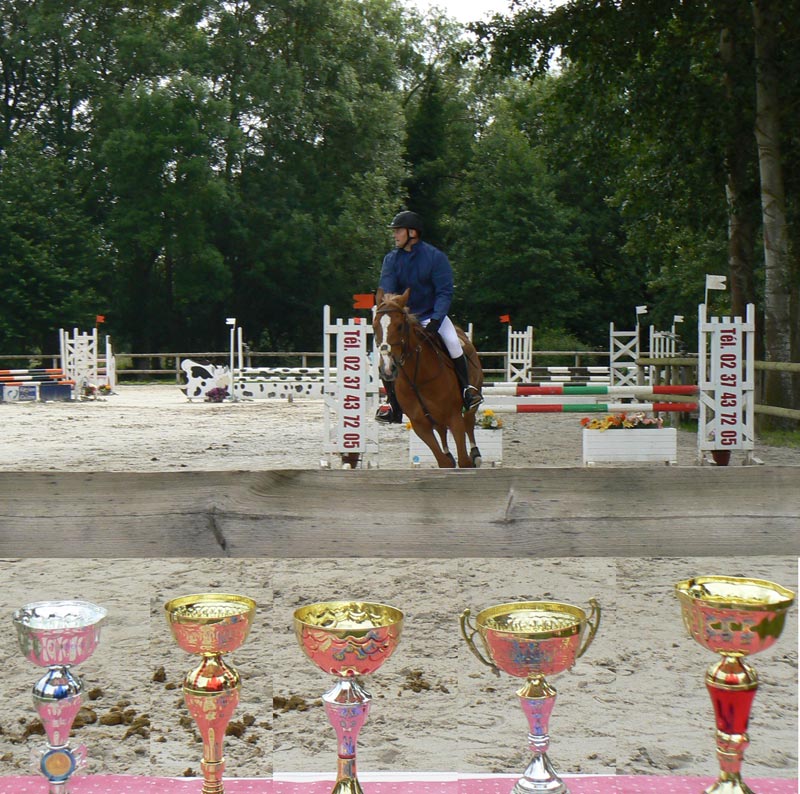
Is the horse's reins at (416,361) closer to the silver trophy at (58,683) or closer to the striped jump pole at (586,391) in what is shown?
the striped jump pole at (586,391)

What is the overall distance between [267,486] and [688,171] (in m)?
14.5

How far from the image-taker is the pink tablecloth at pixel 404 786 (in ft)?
6.27

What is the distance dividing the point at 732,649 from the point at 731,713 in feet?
0.31

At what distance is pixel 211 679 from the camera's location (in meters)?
1.64

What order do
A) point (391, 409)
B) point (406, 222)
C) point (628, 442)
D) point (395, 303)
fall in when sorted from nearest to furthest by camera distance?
point (395, 303)
point (406, 222)
point (391, 409)
point (628, 442)

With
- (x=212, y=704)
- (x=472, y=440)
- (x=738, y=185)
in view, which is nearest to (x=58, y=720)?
(x=212, y=704)

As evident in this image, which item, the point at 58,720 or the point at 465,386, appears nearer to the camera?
the point at 58,720

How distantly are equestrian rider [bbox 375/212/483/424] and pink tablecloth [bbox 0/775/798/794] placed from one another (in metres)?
5.22

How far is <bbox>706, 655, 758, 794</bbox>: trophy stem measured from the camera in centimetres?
153

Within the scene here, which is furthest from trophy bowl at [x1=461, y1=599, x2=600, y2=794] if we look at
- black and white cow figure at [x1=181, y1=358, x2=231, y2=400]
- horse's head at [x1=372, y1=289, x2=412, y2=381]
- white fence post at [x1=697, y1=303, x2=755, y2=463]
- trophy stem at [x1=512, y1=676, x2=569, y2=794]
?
black and white cow figure at [x1=181, y1=358, x2=231, y2=400]

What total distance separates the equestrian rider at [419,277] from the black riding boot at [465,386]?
12 centimetres

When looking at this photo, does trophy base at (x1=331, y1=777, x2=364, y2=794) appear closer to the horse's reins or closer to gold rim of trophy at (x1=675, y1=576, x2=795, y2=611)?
gold rim of trophy at (x1=675, y1=576, x2=795, y2=611)

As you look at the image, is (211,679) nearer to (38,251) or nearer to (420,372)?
(420,372)

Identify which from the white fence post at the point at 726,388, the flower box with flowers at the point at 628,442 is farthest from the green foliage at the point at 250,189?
the flower box with flowers at the point at 628,442
